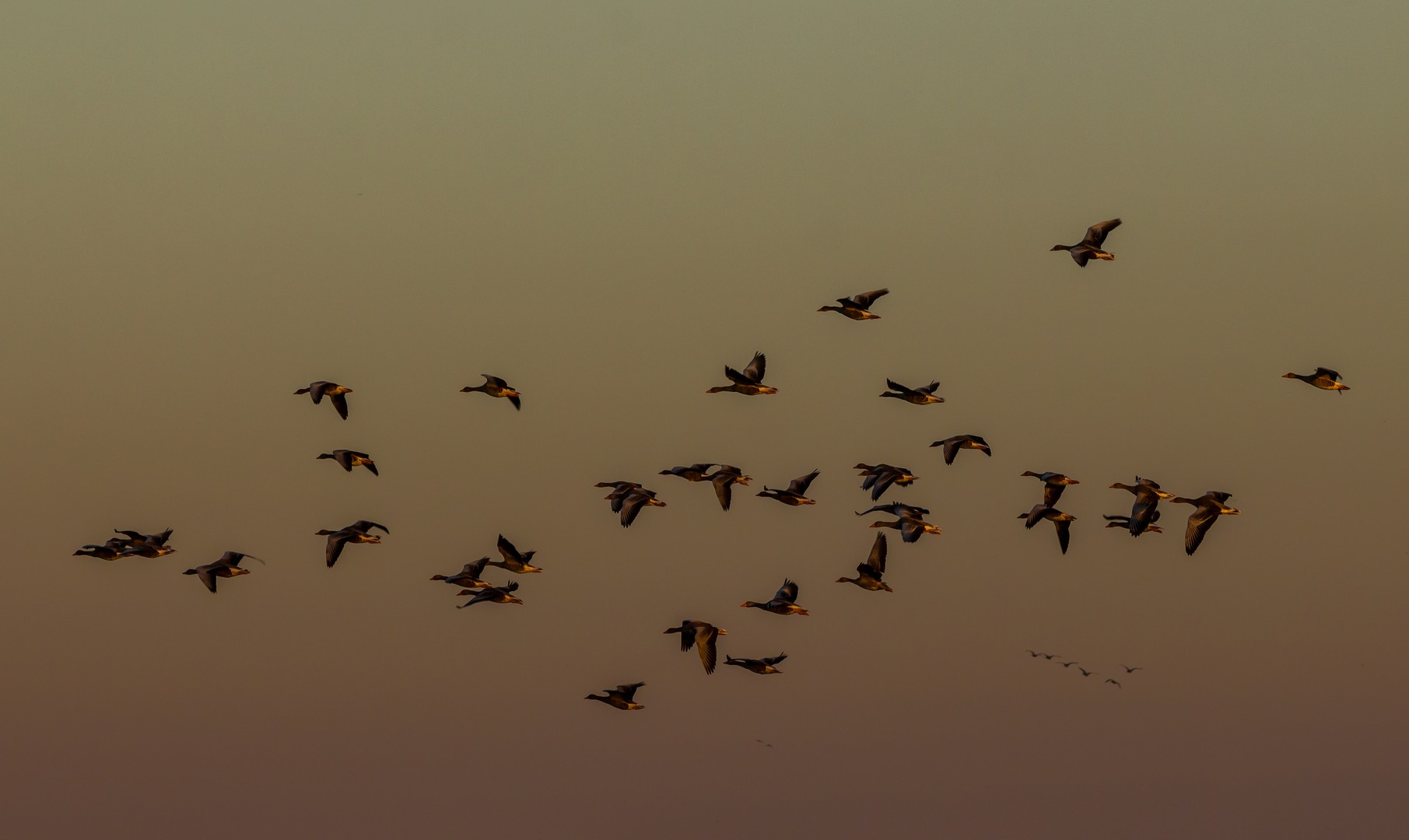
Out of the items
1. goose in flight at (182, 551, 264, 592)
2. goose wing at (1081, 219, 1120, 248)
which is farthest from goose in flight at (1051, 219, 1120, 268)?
goose in flight at (182, 551, 264, 592)

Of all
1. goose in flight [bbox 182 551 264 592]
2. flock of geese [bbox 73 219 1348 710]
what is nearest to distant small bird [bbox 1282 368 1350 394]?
flock of geese [bbox 73 219 1348 710]

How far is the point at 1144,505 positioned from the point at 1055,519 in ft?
13.6

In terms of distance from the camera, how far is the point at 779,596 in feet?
249

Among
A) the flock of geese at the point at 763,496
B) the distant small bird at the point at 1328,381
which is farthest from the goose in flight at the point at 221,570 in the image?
the distant small bird at the point at 1328,381

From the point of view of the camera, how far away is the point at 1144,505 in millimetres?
72625

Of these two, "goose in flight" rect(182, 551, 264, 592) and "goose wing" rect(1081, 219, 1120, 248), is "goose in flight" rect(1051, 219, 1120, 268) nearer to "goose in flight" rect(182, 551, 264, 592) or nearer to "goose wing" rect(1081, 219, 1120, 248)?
"goose wing" rect(1081, 219, 1120, 248)

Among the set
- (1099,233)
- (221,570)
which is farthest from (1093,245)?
(221,570)

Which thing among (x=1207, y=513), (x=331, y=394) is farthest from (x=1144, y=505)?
(x=331, y=394)

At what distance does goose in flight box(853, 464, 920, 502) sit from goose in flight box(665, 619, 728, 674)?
284 inches

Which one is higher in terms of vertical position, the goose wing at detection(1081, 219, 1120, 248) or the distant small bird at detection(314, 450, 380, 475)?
the goose wing at detection(1081, 219, 1120, 248)

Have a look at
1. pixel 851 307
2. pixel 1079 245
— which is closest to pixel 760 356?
pixel 851 307

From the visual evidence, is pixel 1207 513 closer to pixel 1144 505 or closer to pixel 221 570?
pixel 1144 505

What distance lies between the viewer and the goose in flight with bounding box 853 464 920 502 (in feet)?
243

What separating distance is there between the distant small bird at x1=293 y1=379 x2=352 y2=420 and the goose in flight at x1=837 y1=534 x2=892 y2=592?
17070 mm
